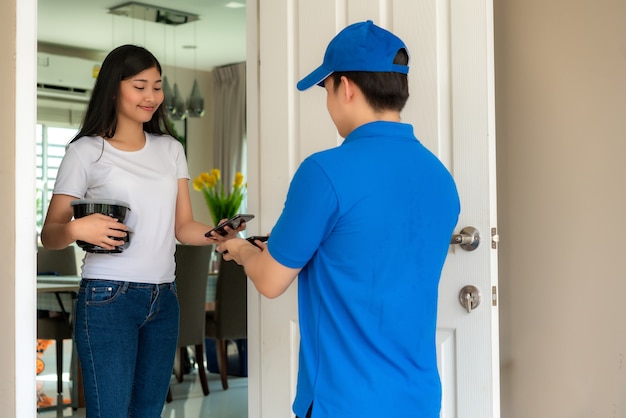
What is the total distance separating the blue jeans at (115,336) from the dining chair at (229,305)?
9.41 ft

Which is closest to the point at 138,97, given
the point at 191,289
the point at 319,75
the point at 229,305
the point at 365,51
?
the point at 319,75

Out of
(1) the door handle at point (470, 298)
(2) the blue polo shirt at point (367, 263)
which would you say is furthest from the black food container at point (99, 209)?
(1) the door handle at point (470, 298)

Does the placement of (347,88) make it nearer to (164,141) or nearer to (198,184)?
(164,141)

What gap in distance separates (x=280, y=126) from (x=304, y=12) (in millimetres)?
364

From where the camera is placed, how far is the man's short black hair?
4.97ft

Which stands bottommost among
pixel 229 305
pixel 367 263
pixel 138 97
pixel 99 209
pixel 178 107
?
pixel 229 305

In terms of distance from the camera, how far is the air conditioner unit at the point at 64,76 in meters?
8.33

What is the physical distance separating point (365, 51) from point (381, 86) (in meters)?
0.07

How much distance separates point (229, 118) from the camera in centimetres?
951

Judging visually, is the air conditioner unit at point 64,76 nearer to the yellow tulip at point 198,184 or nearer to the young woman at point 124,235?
the yellow tulip at point 198,184

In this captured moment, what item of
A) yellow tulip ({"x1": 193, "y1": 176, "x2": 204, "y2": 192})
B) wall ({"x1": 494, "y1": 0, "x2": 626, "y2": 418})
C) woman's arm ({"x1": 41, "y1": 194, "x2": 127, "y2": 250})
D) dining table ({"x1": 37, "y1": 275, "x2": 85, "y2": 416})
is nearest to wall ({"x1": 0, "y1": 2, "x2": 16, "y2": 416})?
woman's arm ({"x1": 41, "y1": 194, "x2": 127, "y2": 250})

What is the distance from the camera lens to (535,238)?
94.7 inches

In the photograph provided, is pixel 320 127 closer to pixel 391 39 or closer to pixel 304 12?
pixel 304 12

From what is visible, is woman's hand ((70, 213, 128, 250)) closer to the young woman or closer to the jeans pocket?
the young woman
